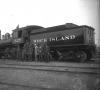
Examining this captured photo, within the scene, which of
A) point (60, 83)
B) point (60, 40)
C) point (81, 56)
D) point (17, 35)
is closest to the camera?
point (60, 83)

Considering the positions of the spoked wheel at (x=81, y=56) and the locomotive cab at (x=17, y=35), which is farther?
the locomotive cab at (x=17, y=35)

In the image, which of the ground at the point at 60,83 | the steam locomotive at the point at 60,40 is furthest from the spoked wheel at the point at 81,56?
the ground at the point at 60,83

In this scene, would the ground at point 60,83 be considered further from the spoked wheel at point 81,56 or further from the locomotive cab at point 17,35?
the locomotive cab at point 17,35

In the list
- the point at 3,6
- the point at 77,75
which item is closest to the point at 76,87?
the point at 77,75

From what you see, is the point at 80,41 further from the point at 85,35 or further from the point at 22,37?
the point at 22,37

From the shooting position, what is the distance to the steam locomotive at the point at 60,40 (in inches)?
361

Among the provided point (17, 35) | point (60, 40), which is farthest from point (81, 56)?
point (17, 35)

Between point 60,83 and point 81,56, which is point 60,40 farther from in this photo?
point 60,83

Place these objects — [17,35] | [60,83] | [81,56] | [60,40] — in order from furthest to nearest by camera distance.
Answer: [17,35] < [60,40] < [81,56] < [60,83]

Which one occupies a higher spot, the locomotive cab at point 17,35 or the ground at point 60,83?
the locomotive cab at point 17,35

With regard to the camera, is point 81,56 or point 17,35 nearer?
point 81,56

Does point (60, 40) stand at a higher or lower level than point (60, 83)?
higher

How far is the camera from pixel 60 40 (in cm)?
1003

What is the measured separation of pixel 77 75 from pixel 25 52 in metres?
6.56
